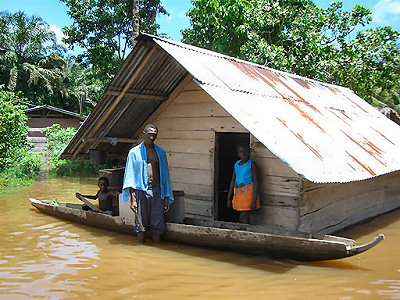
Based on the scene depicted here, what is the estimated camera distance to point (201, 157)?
279 inches

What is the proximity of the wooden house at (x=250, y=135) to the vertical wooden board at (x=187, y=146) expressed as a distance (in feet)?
0.06

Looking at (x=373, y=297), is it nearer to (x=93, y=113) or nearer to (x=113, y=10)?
(x=93, y=113)

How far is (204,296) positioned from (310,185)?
2672 millimetres

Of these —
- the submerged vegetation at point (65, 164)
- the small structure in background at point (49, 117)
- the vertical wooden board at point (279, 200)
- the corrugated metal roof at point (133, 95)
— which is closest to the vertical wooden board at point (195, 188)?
the vertical wooden board at point (279, 200)

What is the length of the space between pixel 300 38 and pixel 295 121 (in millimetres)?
9535

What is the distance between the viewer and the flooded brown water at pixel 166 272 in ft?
14.2

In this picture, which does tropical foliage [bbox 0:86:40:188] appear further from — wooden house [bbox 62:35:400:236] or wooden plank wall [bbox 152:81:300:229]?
wooden plank wall [bbox 152:81:300:229]

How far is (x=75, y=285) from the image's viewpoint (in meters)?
4.55

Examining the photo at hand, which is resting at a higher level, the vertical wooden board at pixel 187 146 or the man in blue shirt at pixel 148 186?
the vertical wooden board at pixel 187 146

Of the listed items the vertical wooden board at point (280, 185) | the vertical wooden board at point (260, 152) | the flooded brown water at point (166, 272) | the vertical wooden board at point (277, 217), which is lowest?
the flooded brown water at point (166, 272)

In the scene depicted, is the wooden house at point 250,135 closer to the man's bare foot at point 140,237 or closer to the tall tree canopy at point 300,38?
the man's bare foot at point 140,237

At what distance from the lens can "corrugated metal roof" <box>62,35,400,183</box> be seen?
5363mm

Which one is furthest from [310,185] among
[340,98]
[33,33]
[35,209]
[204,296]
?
[33,33]

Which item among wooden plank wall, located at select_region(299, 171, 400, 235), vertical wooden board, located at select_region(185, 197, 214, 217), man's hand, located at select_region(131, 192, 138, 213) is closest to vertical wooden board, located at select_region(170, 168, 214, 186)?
vertical wooden board, located at select_region(185, 197, 214, 217)
